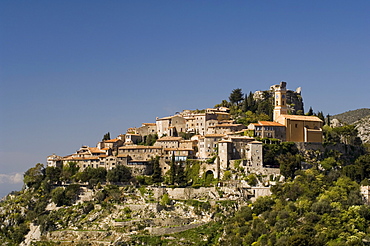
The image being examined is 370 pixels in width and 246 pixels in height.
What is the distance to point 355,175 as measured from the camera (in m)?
82.8

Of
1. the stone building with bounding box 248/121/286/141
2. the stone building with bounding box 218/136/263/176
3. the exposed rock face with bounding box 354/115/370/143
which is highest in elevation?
the exposed rock face with bounding box 354/115/370/143

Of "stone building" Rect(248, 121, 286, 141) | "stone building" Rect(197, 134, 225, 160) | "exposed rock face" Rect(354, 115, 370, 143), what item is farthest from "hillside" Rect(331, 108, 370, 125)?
"stone building" Rect(197, 134, 225, 160)

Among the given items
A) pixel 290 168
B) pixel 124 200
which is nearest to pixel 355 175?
pixel 290 168

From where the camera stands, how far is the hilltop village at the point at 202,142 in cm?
8769

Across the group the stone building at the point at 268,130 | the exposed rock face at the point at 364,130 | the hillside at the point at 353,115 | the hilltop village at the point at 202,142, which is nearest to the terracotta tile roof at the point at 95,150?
the hilltop village at the point at 202,142

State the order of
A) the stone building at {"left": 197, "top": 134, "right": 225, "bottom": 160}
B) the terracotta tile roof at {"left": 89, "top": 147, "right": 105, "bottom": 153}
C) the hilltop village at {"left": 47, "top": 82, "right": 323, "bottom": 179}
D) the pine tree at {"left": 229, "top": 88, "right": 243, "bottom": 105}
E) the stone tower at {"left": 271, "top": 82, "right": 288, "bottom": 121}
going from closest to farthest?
1. the hilltop village at {"left": 47, "top": 82, "right": 323, "bottom": 179}
2. the stone building at {"left": 197, "top": 134, "right": 225, "bottom": 160}
3. the stone tower at {"left": 271, "top": 82, "right": 288, "bottom": 121}
4. the terracotta tile roof at {"left": 89, "top": 147, "right": 105, "bottom": 153}
5. the pine tree at {"left": 229, "top": 88, "right": 243, "bottom": 105}

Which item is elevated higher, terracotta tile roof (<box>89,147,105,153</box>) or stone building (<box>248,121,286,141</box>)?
stone building (<box>248,121,286,141</box>)

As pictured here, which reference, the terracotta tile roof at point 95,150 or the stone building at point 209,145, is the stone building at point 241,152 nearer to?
the stone building at point 209,145

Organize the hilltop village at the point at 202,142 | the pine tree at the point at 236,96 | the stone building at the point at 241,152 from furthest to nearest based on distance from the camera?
the pine tree at the point at 236,96, the hilltop village at the point at 202,142, the stone building at the point at 241,152

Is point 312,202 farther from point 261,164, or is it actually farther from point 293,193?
point 261,164

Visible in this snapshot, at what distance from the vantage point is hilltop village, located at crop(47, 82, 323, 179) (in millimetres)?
87688

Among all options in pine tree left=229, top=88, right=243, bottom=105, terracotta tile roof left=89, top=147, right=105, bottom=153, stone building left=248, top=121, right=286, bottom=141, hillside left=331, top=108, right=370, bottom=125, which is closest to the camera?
stone building left=248, top=121, right=286, bottom=141

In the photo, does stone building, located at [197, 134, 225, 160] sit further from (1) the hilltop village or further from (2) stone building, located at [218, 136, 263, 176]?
(2) stone building, located at [218, 136, 263, 176]

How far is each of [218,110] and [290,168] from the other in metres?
26.7
